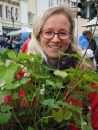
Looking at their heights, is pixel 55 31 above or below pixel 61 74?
above

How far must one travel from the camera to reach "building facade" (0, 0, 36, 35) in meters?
32.0

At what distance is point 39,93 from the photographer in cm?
85

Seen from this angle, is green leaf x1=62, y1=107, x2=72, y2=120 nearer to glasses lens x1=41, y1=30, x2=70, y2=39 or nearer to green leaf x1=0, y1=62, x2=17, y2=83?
green leaf x1=0, y1=62, x2=17, y2=83

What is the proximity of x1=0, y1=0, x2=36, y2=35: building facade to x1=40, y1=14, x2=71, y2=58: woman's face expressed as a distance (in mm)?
29708

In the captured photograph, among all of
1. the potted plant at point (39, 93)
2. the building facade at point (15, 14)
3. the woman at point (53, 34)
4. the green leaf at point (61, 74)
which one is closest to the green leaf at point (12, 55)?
the potted plant at point (39, 93)

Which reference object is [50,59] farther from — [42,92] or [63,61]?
[42,92]

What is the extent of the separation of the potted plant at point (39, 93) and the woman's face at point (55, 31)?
0.50m

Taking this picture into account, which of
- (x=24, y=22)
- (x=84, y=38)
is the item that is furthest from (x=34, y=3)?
(x=84, y=38)

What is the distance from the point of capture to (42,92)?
85 cm

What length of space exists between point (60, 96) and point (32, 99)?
8 cm

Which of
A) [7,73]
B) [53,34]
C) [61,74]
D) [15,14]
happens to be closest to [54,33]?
[53,34]

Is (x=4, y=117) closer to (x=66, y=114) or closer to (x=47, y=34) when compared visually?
(x=66, y=114)

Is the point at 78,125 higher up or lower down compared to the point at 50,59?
lower down

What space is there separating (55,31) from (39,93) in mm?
571
